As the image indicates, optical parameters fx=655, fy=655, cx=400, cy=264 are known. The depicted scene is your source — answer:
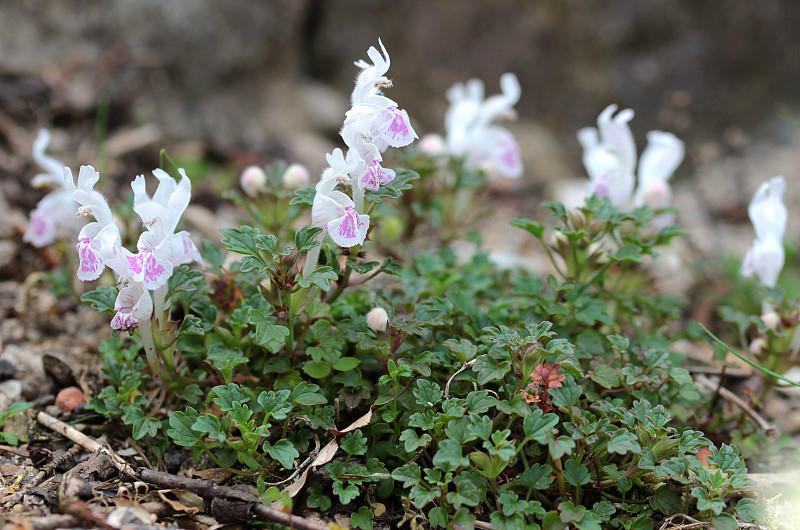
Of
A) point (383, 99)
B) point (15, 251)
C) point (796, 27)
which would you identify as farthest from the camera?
point (796, 27)

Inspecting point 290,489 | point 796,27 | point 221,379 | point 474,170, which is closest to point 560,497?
point 290,489

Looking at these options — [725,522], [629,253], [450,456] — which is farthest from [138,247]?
[725,522]

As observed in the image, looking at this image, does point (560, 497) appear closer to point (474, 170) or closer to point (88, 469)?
point (88, 469)

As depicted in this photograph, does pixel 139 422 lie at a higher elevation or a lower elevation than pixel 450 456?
lower

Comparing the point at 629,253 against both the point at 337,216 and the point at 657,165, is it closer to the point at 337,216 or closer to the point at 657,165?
the point at 657,165

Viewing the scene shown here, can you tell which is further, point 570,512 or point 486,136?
point 486,136

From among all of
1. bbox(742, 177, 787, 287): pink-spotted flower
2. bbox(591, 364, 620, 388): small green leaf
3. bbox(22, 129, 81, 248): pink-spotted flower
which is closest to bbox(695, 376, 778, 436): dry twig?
bbox(742, 177, 787, 287): pink-spotted flower

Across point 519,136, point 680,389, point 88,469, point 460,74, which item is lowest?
point 88,469
